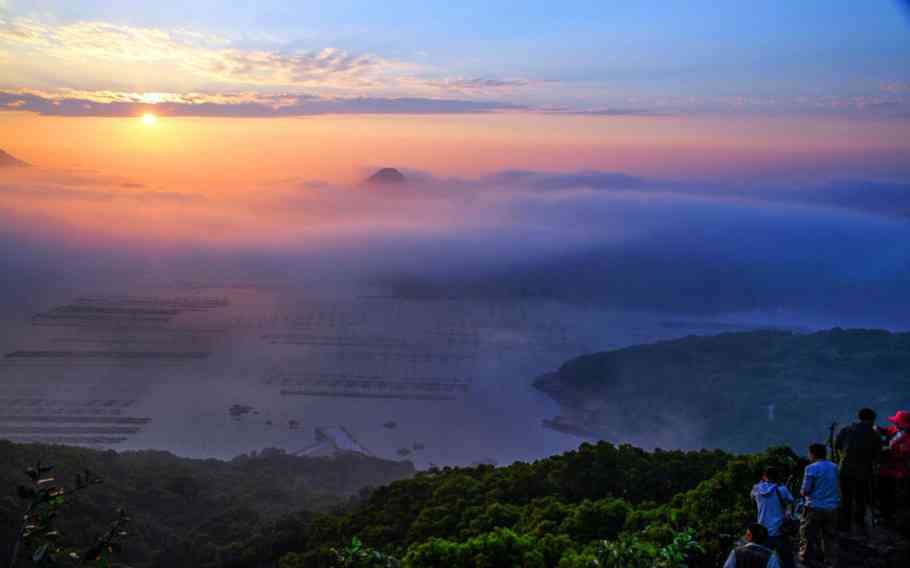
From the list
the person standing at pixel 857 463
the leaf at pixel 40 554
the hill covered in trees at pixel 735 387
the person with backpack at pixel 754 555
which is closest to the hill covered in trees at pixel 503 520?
the person standing at pixel 857 463

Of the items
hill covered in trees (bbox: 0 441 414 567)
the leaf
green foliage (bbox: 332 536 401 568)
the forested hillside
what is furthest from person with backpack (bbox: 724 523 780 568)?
hill covered in trees (bbox: 0 441 414 567)

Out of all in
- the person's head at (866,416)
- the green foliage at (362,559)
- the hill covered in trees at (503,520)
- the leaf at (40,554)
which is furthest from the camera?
the hill covered in trees at (503,520)

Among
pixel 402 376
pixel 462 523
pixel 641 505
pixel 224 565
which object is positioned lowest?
pixel 402 376

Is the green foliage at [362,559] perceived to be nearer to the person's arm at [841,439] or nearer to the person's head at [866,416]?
the person's arm at [841,439]

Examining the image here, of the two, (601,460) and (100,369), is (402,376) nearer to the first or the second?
(100,369)

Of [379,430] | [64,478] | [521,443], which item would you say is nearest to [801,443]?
[521,443]

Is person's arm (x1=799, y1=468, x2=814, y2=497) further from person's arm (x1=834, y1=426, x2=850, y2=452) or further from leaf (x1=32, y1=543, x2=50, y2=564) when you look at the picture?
leaf (x1=32, y1=543, x2=50, y2=564)

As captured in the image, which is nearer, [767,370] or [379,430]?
[379,430]
